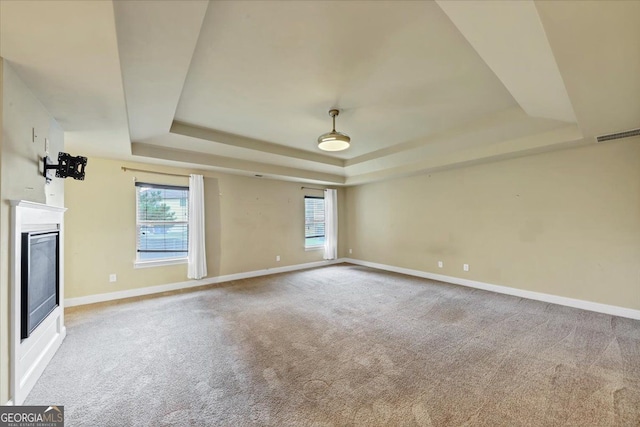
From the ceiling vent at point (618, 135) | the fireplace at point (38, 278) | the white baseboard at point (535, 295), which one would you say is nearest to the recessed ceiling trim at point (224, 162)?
the fireplace at point (38, 278)

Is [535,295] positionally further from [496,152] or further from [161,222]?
[161,222]

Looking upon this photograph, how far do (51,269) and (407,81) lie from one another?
13.2ft

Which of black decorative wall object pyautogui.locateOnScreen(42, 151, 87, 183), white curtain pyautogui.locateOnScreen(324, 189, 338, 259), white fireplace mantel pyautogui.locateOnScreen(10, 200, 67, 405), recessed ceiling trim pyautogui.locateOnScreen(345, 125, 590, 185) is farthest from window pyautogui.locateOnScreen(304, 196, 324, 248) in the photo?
white fireplace mantel pyautogui.locateOnScreen(10, 200, 67, 405)

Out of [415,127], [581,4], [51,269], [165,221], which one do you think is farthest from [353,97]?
[165,221]

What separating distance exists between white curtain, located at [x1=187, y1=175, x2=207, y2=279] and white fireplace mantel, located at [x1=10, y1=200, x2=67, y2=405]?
227 centimetres

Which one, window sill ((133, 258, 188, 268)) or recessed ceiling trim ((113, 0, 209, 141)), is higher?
recessed ceiling trim ((113, 0, 209, 141))

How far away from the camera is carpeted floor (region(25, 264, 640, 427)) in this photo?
5.55 feet

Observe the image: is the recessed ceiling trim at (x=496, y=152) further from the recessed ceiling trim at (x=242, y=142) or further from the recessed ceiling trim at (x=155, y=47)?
the recessed ceiling trim at (x=155, y=47)

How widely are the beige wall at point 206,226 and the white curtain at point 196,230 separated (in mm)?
199

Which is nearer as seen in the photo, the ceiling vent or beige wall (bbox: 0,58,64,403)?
beige wall (bbox: 0,58,64,403)

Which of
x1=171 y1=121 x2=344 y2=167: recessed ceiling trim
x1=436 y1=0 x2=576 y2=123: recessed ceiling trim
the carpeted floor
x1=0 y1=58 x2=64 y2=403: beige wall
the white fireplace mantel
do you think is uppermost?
x1=171 y1=121 x2=344 y2=167: recessed ceiling trim

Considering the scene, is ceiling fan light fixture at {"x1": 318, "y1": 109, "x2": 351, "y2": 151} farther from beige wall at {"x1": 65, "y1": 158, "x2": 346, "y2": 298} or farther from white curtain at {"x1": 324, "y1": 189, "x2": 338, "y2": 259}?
white curtain at {"x1": 324, "y1": 189, "x2": 338, "y2": 259}

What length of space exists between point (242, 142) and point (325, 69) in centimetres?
228

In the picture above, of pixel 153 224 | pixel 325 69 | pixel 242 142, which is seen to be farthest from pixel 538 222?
pixel 153 224
